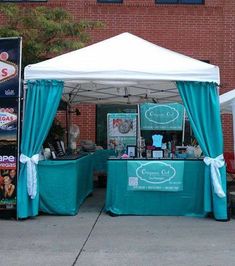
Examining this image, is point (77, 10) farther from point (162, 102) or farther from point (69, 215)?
point (69, 215)

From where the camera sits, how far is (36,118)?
372 inches

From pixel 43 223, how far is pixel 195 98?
349cm

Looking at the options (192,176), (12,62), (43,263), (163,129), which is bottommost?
(43,263)

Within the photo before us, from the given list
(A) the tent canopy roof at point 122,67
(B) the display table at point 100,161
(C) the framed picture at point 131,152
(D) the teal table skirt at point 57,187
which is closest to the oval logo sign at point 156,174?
(C) the framed picture at point 131,152

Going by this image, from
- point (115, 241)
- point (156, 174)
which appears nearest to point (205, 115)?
point (156, 174)

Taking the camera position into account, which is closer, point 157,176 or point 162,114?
point 157,176

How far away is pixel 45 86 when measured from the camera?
9.52 meters

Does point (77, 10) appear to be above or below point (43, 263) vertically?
above

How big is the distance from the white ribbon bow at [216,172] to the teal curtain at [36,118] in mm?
2932

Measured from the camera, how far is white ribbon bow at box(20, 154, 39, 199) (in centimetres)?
919

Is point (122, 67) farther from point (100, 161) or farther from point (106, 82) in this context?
point (100, 161)

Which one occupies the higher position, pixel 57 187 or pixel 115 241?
pixel 57 187

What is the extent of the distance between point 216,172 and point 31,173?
3247 mm

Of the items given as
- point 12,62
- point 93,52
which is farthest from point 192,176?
point 12,62
